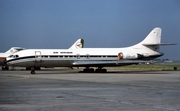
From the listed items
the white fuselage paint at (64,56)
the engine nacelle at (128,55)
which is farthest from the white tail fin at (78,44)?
the engine nacelle at (128,55)

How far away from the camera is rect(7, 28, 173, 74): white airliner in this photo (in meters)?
43.9

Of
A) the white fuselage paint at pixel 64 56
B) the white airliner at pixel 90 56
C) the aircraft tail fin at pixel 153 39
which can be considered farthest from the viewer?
the aircraft tail fin at pixel 153 39

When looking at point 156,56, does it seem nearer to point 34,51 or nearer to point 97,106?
point 34,51

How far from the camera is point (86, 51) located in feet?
157

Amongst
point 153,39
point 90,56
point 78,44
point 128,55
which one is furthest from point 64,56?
point 78,44

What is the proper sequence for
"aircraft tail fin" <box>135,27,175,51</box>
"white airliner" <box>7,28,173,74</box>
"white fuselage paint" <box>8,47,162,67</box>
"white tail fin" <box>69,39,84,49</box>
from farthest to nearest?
1. "white tail fin" <box>69,39,84,49</box>
2. "aircraft tail fin" <box>135,27,175,51</box>
3. "white airliner" <box>7,28,173,74</box>
4. "white fuselage paint" <box>8,47,162,67</box>

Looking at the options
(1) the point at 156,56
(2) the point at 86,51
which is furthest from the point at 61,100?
(1) the point at 156,56

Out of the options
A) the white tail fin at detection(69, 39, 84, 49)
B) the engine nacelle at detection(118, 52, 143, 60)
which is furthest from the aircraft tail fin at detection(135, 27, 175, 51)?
the white tail fin at detection(69, 39, 84, 49)

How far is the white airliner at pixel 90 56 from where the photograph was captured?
43.9 m

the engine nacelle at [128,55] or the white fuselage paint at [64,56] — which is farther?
the engine nacelle at [128,55]

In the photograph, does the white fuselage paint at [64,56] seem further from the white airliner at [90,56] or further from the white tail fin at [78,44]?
the white tail fin at [78,44]

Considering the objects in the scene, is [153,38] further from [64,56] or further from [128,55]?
[64,56]

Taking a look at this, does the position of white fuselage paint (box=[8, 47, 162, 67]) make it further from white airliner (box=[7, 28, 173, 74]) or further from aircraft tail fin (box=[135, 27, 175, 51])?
aircraft tail fin (box=[135, 27, 175, 51])

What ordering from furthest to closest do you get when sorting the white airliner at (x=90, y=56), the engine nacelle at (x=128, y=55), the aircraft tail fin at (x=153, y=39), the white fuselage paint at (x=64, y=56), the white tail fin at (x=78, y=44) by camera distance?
the white tail fin at (x=78, y=44), the aircraft tail fin at (x=153, y=39), the engine nacelle at (x=128, y=55), the white airliner at (x=90, y=56), the white fuselage paint at (x=64, y=56)
